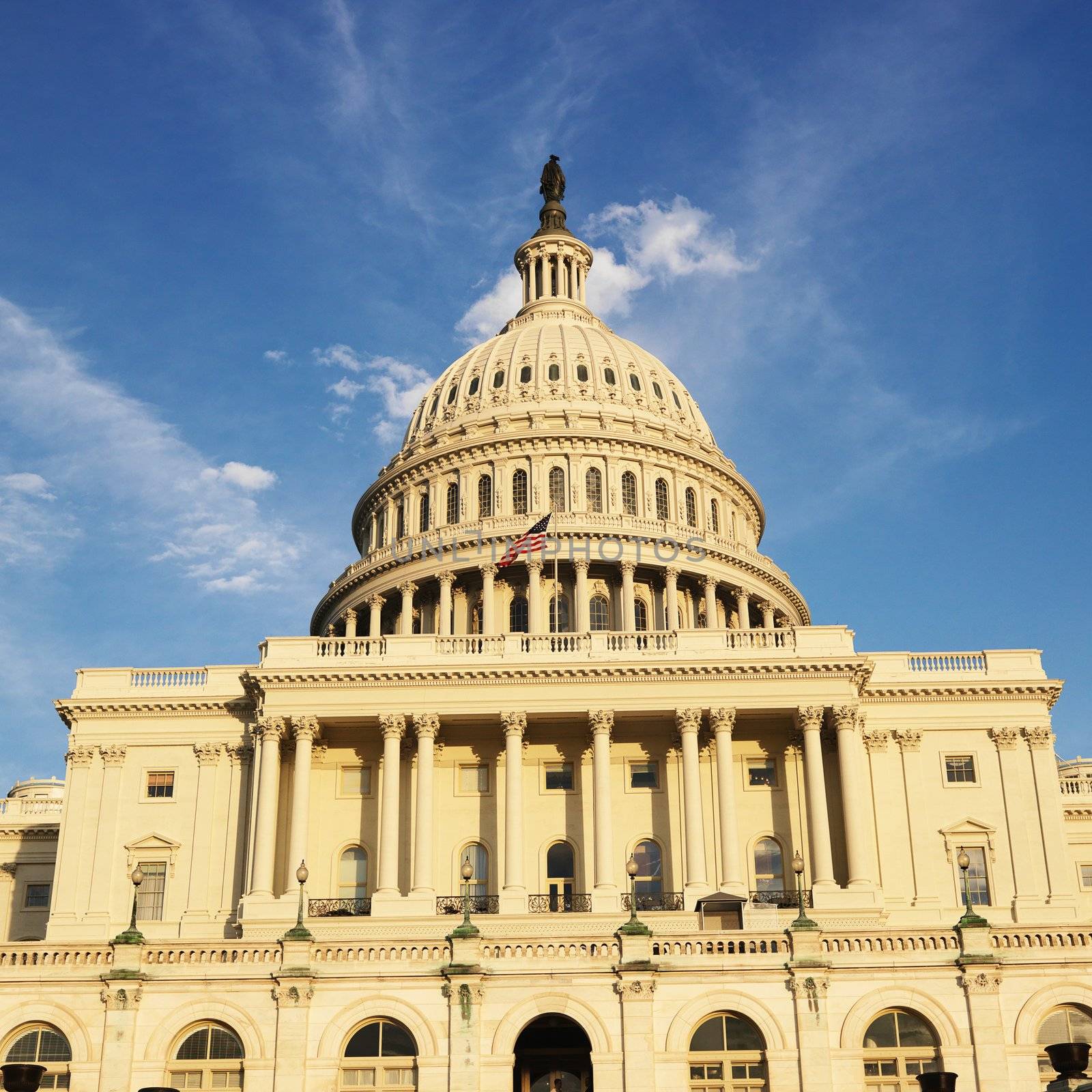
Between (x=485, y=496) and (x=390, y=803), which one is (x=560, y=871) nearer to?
(x=390, y=803)

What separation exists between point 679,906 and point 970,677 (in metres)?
18.8

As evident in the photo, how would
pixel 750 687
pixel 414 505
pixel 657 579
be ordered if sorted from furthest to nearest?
pixel 414 505 < pixel 657 579 < pixel 750 687

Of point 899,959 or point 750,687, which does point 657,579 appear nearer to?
point 750,687

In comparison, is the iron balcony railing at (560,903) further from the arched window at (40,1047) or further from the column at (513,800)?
the arched window at (40,1047)

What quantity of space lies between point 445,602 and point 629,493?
590 inches

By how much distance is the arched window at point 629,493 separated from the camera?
96.9 meters

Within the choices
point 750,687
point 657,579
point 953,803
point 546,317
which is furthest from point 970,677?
point 546,317

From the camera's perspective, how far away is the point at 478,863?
68250 mm

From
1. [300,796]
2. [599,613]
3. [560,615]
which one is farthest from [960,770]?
[300,796]

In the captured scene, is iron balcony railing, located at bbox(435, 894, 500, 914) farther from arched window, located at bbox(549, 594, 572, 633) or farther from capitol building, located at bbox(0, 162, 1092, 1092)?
arched window, located at bbox(549, 594, 572, 633)

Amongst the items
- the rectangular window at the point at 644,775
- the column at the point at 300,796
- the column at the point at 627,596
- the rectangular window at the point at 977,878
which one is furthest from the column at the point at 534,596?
the rectangular window at the point at 977,878

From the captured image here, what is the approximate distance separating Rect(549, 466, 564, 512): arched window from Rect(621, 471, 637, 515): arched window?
3742mm

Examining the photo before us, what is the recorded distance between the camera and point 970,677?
72062 mm

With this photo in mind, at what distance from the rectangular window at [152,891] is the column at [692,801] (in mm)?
22762
